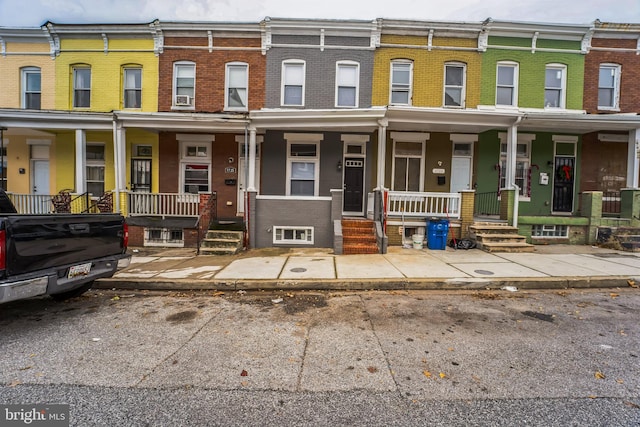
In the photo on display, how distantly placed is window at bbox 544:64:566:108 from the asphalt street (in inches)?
387

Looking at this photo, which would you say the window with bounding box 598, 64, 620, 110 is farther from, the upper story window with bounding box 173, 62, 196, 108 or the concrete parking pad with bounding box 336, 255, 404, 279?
the upper story window with bounding box 173, 62, 196, 108

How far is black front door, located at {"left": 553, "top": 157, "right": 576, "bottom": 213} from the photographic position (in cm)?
1207

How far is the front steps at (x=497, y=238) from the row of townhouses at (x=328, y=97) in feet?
4.62

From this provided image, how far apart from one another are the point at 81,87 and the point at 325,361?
49.0 ft

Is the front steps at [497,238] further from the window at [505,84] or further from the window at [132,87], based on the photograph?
the window at [132,87]

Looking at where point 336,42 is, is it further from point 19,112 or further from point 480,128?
point 19,112

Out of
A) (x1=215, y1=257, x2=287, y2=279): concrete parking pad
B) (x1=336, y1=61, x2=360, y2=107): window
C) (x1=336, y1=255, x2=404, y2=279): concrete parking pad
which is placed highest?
(x1=336, y1=61, x2=360, y2=107): window

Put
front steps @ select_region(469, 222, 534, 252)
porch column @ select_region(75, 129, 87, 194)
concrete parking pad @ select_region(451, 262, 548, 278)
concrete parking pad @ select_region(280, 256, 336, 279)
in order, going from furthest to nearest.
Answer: porch column @ select_region(75, 129, 87, 194)
front steps @ select_region(469, 222, 534, 252)
concrete parking pad @ select_region(451, 262, 548, 278)
concrete parking pad @ select_region(280, 256, 336, 279)

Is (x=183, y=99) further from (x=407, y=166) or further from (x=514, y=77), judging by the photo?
(x=514, y=77)

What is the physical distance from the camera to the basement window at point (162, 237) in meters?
10.5

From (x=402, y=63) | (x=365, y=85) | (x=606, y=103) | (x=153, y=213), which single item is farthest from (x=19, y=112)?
(x=606, y=103)

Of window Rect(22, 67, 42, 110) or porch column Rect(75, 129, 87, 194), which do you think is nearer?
porch column Rect(75, 129, 87, 194)

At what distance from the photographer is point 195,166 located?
12039 millimetres

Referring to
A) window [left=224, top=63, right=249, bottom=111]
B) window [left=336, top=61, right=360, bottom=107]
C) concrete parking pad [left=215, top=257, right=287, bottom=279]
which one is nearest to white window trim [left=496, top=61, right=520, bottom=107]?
window [left=336, top=61, right=360, bottom=107]
